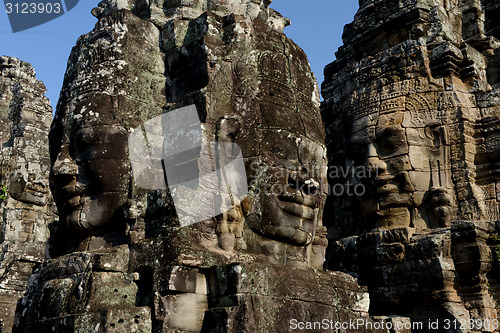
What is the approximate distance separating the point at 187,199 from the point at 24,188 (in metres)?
7.39

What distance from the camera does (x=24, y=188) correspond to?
11.4m

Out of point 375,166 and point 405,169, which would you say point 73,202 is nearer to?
point 375,166

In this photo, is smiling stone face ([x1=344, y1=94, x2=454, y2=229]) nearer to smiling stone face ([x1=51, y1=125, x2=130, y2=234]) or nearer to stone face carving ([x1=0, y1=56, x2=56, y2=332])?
smiling stone face ([x1=51, y1=125, x2=130, y2=234])

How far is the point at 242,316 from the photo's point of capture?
4.62 meters

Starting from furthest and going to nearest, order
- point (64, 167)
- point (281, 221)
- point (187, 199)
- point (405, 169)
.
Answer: point (405, 169)
point (281, 221)
point (64, 167)
point (187, 199)

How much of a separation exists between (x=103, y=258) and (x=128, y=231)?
38 centimetres

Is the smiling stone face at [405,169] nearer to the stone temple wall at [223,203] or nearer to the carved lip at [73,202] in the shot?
the stone temple wall at [223,203]

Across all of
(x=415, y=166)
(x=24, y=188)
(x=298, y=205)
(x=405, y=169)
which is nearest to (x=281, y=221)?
(x=298, y=205)

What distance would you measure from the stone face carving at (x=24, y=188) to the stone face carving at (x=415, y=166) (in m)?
5.20

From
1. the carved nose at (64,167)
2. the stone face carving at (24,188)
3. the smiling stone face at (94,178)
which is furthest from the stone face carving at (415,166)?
the carved nose at (64,167)

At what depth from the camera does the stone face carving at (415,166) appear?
8.64 metres

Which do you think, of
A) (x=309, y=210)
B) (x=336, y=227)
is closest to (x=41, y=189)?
(x=336, y=227)

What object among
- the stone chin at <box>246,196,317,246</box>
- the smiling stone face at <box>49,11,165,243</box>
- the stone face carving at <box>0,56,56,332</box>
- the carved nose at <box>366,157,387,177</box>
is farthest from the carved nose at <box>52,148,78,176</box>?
the carved nose at <box>366,157,387,177</box>

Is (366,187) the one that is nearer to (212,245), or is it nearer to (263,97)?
(263,97)
